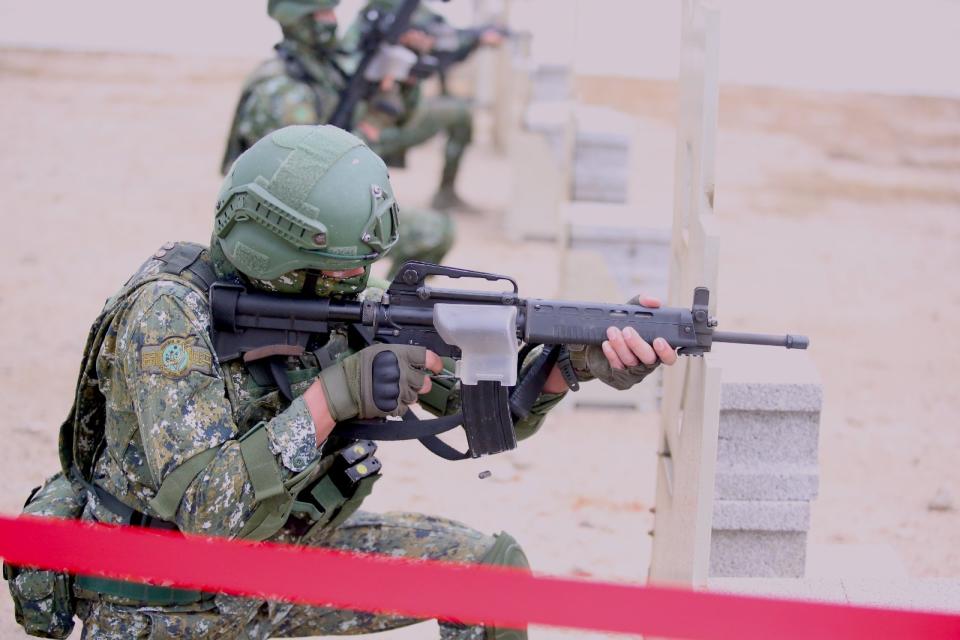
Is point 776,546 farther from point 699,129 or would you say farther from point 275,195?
point 275,195

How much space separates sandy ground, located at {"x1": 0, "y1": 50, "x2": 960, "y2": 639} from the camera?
5.70m

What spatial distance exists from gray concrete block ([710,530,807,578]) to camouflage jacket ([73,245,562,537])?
5.93 ft

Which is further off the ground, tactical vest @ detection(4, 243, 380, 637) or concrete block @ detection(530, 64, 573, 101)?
concrete block @ detection(530, 64, 573, 101)

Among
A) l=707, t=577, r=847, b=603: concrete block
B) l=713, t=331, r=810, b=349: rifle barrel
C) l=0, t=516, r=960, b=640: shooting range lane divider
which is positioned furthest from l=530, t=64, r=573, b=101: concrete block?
l=0, t=516, r=960, b=640: shooting range lane divider

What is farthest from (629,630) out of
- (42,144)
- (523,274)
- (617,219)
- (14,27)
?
(14,27)

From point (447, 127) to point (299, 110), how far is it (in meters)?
4.49

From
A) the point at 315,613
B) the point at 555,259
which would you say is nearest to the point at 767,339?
the point at 315,613

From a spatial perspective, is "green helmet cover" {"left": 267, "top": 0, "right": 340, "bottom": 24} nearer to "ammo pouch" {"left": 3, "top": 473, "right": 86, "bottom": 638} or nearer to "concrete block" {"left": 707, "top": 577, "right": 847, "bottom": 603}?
"ammo pouch" {"left": 3, "top": 473, "right": 86, "bottom": 638}

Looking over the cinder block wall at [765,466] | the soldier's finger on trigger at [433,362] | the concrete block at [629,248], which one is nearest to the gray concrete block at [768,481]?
the cinder block wall at [765,466]

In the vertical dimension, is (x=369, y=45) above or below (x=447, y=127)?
above

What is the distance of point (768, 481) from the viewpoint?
4.16 meters

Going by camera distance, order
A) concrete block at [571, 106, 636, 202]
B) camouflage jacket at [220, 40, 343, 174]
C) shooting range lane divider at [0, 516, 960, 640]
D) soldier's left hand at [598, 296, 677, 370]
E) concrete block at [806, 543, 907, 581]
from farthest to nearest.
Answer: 1. concrete block at [571, 106, 636, 202]
2. camouflage jacket at [220, 40, 343, 174]
3. concrete block at [806, 543, 907, 581]
4. soldier's left hand at [598, 296, 677, 370]
5. shooting range lane divider at [0, 516, 960, 640]

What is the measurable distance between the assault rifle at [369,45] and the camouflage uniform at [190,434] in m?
4.15

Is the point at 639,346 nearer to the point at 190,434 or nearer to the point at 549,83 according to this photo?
the point at 190,434
